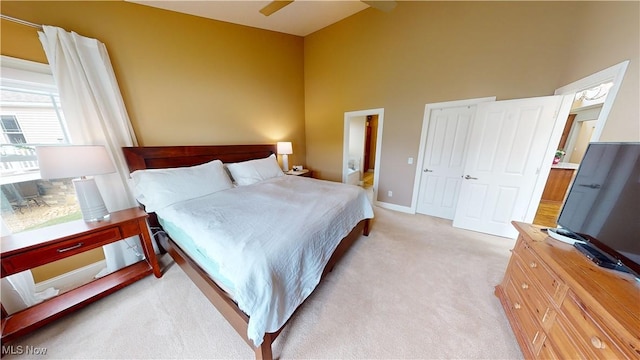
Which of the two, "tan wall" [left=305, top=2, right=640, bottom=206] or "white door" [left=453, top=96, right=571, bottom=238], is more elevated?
"tan wall" [left=305, top=2, right=640, bottom=206]

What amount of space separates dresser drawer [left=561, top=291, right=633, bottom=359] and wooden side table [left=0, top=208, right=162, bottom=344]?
291 centimetres

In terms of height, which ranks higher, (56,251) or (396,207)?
(56,251)

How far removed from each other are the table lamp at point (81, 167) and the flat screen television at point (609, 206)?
3361 millimetres

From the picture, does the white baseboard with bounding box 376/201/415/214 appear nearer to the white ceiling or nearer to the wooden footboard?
the wooden footboard

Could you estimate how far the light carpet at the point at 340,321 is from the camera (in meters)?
1.24

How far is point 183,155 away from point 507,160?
4.20m

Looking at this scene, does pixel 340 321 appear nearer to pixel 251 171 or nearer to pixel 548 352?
pixel 548 352

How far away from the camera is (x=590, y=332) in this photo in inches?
31.2

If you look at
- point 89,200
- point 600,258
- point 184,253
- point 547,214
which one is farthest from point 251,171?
point 547,214

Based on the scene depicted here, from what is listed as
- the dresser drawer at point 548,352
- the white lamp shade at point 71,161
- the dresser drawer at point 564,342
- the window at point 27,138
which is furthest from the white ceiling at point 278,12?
the dresser drawer at point 548,352

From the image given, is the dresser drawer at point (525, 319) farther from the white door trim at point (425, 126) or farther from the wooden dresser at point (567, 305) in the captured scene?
the white door trim at point (425, 126)

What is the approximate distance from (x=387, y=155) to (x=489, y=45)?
1.88m

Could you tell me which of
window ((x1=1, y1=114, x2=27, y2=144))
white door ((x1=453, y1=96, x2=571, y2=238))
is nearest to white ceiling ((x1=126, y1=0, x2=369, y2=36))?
window ((x1=1, y1=114, x2=27, y2=144))

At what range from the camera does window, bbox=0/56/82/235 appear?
147cm
